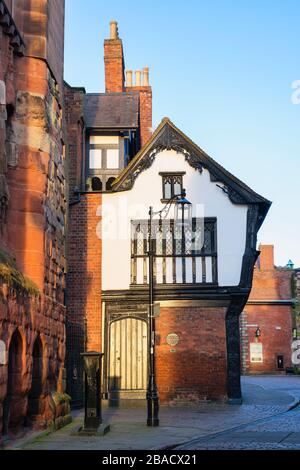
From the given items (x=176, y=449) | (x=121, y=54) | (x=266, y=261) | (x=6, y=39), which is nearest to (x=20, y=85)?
(x=6, y=39)

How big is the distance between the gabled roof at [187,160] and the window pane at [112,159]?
158 centimetres

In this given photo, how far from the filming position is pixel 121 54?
27719mm

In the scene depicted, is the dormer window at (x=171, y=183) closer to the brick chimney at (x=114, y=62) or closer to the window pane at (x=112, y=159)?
the window pane at (x=112, y=159)

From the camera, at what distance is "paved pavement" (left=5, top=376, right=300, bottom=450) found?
11.0m

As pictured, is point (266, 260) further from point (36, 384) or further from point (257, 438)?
point (36, 384)

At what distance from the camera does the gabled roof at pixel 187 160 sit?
21.0 m

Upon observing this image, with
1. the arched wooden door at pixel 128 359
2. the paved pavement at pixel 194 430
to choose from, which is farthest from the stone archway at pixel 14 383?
the arched wooden door at pixel 128 359

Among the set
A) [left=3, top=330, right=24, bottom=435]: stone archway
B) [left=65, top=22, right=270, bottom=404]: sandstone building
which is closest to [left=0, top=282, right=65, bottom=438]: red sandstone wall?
[left=3, top=330, right=24, bottom=435]: stone archway

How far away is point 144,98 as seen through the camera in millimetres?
30969

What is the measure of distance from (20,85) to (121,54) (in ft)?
50.0

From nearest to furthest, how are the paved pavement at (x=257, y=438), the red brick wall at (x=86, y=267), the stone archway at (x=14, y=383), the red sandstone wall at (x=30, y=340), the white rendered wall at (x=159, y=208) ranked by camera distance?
the red sandstone wall at (x=30, y=340) → the paved pavement at (x=257, y=438) → the stone archway at (x=14, y=383) → the white rendered wall at (x=159, y=208) → the red brick wall at (x=86, y=267)

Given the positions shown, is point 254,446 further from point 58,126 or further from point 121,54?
point 121,54

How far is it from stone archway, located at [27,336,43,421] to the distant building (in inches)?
1410
